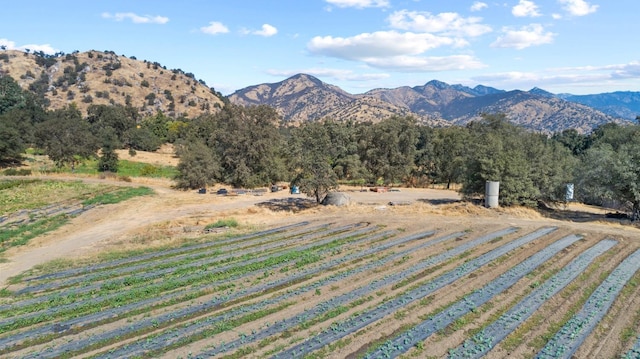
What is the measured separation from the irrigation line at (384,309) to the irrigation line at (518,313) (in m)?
3.12

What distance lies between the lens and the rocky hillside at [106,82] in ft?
449

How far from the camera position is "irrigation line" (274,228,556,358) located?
12742 millimetres

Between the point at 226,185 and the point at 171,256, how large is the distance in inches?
1147

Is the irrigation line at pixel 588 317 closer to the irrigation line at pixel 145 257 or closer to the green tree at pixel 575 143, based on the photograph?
the irrigation line at pixel 145 257

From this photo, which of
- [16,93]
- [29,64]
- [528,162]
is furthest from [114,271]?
[29,64]

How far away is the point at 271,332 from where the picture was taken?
1366cm

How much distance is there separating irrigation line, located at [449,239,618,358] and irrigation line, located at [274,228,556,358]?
3123 mm

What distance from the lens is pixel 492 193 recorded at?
3512cm

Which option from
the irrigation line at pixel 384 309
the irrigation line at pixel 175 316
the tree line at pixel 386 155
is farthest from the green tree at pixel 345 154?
the irrigation line at pixel 175 316

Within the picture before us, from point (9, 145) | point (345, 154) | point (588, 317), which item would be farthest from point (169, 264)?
point (9, 145)

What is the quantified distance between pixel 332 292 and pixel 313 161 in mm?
18847

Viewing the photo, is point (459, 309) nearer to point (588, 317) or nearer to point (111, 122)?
point (588, 317)

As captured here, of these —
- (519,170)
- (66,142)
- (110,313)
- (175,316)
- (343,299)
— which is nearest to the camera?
(175,316)

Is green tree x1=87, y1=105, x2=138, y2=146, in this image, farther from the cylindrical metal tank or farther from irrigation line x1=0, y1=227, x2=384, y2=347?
irrigation line x1=0, y1=227, x2=384, y2=347
